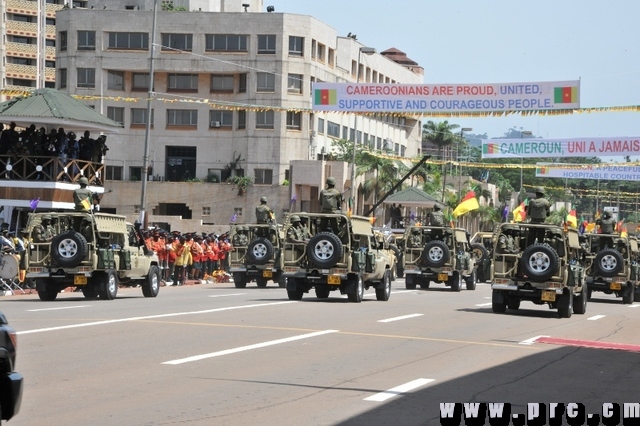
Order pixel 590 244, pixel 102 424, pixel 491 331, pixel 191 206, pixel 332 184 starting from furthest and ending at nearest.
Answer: pixel 191 206
pixel 590 244
pixel 332 184
pixel 491 331
pixel 102 424

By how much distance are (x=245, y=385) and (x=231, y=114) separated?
68.8 metres

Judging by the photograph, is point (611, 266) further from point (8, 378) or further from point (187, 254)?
point (8, 378)

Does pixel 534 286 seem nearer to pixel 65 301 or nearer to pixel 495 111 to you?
pixel 65 301

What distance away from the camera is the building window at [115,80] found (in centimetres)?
8106

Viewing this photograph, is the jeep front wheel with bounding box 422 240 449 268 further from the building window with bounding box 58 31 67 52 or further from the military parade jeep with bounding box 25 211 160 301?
the building window with bounding box 58 31 67 52

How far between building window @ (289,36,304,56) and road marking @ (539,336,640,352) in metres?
60.5

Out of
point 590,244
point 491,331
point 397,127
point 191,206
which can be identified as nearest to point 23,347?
point 491,331

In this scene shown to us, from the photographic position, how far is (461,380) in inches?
571

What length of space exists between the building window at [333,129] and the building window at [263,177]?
25.8ft

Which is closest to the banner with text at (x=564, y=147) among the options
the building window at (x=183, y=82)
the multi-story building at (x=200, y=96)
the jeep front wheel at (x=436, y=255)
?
the jeep front wheel at (x=436, y=255)

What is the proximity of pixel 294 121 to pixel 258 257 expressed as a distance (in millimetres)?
44044

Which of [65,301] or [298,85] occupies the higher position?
[298,85]

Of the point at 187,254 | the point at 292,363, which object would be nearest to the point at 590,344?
the point at 292,363

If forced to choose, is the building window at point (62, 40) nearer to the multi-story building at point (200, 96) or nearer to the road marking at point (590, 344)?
the multi-story building at point (200, 96)
